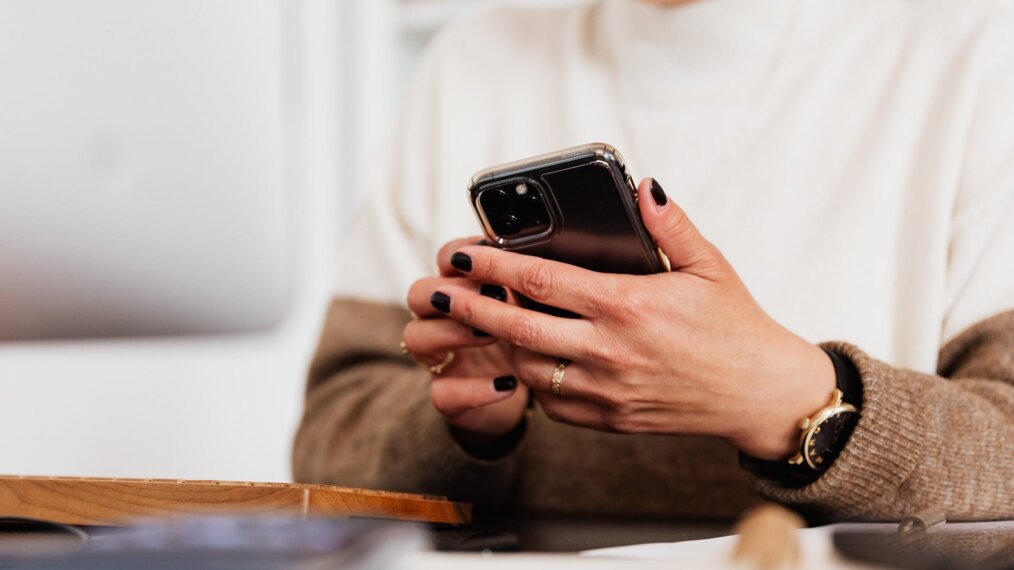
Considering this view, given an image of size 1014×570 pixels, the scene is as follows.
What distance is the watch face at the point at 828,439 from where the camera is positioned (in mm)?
511

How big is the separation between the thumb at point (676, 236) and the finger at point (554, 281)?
4cm

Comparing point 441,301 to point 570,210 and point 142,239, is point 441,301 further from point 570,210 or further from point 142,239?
point 142,239

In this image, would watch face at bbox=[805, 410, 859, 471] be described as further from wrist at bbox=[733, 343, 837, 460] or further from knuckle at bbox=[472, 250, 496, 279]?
knuckle at bbox=[472, 250, 496, 279]

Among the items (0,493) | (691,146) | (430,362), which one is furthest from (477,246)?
(691,146)

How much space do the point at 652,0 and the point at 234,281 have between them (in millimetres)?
477

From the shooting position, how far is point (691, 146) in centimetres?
80

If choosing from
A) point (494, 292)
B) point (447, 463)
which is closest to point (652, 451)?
point (447, 463)

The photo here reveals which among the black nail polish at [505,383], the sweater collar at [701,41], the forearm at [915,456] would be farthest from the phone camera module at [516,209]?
the sweater collar at [701,41]

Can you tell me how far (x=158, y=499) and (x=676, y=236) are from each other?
0.28 meters

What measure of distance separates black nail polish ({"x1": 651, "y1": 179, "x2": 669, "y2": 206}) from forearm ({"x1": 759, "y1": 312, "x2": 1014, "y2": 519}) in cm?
17

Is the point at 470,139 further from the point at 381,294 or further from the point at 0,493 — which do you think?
the point at 0,493

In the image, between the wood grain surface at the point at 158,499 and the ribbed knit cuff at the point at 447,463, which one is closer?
the wood grain surface at the point at 158,499

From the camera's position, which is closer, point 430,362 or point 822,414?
point 822,414

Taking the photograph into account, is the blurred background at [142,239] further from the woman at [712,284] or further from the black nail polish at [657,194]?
the black nail polish at [657,194]
